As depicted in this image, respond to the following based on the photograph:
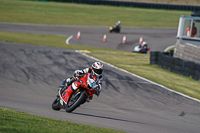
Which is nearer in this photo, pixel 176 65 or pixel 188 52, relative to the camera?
pixel 176 65

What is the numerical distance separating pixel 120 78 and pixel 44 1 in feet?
154

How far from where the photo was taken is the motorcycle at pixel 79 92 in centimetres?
855

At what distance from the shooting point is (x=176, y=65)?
17531 mm

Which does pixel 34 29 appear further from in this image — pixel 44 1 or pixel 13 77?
pixel 44 1

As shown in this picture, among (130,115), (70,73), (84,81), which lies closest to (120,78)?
(70,73)

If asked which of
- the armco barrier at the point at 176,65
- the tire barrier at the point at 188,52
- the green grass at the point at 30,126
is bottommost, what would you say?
the armco barrier at the point at 176,65

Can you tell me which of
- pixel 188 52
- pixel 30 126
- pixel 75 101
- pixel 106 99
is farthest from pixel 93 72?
pixel 188 52

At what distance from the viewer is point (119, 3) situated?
191 ft

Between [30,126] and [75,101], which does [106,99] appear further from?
[30,126]

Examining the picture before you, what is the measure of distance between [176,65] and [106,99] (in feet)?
24.4

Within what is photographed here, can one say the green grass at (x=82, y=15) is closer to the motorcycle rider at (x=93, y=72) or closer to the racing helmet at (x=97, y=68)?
the motorcycle rider at (x=93, y=72)

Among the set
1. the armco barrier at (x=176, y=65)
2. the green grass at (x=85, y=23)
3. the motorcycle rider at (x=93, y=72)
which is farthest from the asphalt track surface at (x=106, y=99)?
the armco barrier at (x=176, y=65)

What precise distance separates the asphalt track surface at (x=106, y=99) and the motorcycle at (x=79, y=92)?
29 cm

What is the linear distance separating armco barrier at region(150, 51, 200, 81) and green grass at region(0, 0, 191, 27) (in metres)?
22.8
